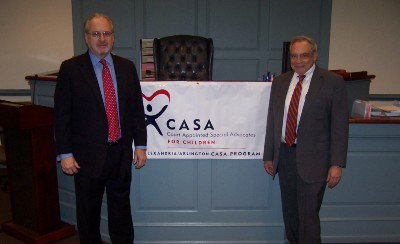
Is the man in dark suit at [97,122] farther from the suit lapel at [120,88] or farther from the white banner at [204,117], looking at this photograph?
the white banner at [204,117]

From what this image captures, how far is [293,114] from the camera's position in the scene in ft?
6.39

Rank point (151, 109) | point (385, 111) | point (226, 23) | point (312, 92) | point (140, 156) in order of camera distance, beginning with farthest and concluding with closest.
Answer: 1. point (226, 23)
2. point (385, 111)
3. point (151, 109)
4. point (140, 156)
5. point (312, 92)

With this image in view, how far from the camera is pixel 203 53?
3.45m

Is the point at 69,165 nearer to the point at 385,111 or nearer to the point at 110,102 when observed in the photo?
the point at 110,102

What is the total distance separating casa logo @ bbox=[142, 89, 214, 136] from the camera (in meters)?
2.26

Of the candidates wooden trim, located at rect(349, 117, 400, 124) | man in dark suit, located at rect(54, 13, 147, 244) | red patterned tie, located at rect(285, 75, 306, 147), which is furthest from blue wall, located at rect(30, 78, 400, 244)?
red patterned tie, located at rect(285, 75, 306, 147)

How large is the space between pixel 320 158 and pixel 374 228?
1017 mm

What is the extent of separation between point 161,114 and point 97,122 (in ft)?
1.56

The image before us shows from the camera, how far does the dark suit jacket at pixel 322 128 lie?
1.85 meters

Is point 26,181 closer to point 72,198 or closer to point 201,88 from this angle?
point 72,198

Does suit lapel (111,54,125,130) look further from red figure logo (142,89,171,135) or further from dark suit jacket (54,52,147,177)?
red figure logo (142,89,171,135)

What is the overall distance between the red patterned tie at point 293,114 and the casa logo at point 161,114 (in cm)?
53

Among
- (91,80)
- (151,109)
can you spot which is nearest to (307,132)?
(151,109)

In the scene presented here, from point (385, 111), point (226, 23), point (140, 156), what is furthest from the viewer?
point (226, 23)
